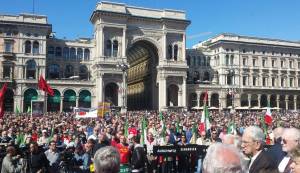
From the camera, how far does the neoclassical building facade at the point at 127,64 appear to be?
6044cm

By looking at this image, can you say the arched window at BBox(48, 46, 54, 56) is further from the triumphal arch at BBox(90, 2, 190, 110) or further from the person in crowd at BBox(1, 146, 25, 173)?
the person in crowd at BBox(1, 146, 25, 173)

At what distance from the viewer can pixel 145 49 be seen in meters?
70.9

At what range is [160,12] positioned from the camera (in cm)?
6694

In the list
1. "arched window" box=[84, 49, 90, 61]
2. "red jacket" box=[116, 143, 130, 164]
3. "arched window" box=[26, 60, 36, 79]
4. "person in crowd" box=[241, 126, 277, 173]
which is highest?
"arched window" box=[84, 49, 90, 61]

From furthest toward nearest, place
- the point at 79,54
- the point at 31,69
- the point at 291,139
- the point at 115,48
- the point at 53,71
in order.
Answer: the point at 79,54
the point at 53,71
the point at 115,48
the point at 31,69
the point at 291,139

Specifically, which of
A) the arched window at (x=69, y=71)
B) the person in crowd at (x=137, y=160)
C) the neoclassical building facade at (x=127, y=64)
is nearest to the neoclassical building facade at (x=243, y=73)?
the neoclassical building facade at (x=127, y=64)

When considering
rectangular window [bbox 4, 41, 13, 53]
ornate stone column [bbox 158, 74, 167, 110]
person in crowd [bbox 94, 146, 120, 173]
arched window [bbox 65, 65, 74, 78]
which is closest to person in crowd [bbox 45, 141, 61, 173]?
person in crowd [bbox 94, 146, 120, 173]

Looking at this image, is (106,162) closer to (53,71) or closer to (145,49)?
(53,71)

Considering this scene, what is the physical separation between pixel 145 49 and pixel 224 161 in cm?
6810

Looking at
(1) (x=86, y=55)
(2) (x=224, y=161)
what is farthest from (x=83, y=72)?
(2) (x=224, y=161)

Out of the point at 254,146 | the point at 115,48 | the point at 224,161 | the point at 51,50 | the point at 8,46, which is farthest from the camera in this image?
the point at 51,50

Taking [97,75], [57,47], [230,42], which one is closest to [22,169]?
[97,75]

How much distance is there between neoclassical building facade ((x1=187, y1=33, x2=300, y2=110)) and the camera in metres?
74.6

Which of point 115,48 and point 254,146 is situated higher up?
point 115,48
